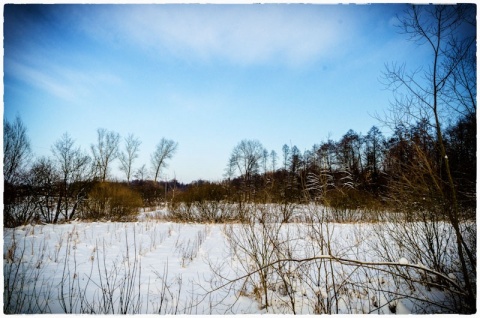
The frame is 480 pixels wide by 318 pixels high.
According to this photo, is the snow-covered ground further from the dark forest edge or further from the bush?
the bush

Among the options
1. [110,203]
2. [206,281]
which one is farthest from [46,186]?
[206,281]

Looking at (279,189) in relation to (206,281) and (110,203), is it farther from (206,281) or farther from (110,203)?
(110,203)

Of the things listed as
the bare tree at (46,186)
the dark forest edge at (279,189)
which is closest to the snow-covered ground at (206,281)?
the dark forest edge at (279,189)

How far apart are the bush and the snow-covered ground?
712cm

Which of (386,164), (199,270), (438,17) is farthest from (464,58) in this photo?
(199,270)

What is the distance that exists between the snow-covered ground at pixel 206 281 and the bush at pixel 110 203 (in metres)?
7.12

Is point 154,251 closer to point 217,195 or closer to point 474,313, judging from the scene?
point 474,313

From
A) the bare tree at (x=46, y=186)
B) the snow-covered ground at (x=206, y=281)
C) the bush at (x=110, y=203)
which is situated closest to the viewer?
the snow-covered ground at (x=206, y=281)

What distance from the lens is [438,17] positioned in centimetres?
246

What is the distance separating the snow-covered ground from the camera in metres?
2.28

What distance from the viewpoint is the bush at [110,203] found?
1206 centimetres

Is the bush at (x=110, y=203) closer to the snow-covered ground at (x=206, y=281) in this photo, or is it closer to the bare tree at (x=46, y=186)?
the bare tree at (x=46, y=186)

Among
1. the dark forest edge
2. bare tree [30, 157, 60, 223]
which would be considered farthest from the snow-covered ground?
bare tree [30, 157, 60, 223]

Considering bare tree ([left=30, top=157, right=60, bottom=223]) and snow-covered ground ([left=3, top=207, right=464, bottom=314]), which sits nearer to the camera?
snow-covered ground ([left=3, top=207, right=464, bottom=314])
